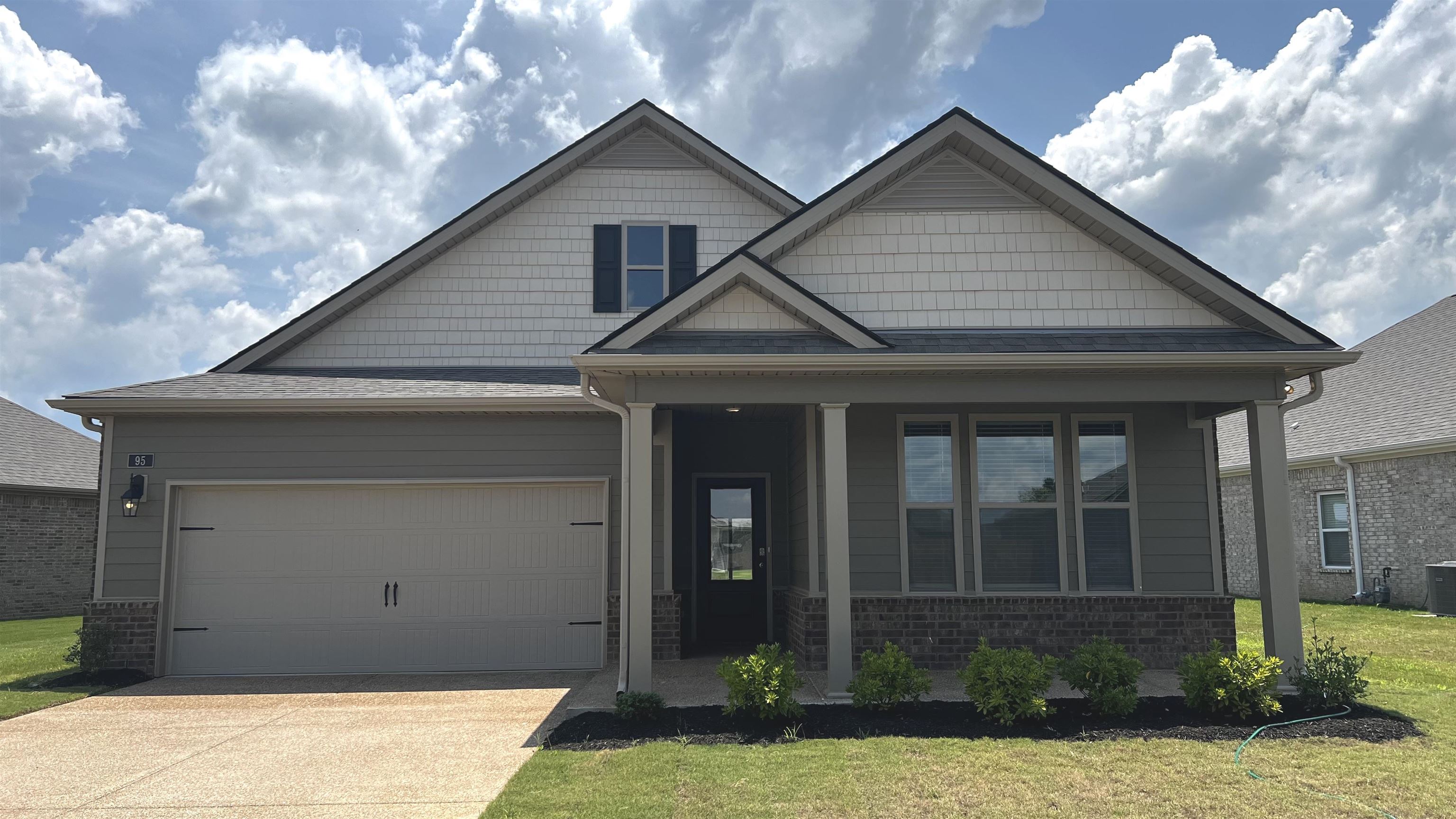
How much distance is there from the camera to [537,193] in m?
13.0

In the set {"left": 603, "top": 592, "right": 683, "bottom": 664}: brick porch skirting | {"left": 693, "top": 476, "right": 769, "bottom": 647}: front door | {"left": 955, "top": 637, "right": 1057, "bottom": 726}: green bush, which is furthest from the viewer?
{"left": 693, "top": 476, "right": 769, "bottom": 647}: front door

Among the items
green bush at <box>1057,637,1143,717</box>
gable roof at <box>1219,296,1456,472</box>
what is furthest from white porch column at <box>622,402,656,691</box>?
gable roof at <box>1219,296,1456,472</box>

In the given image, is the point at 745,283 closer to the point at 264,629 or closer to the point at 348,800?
the point at 348,800

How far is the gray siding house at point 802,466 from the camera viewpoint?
329 inches

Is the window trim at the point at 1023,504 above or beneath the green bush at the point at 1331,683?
above

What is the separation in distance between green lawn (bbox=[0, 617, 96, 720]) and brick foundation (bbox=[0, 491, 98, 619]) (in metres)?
0.98

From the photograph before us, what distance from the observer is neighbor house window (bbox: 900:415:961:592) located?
9.68 m

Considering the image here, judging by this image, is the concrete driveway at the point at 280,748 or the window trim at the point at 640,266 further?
the window trim at the point at 640,266

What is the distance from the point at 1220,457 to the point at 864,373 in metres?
16.2

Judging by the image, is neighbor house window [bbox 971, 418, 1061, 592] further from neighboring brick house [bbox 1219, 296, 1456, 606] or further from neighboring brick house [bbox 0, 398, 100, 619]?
neighboring brick house [bbox 0, 398, 100, 619]

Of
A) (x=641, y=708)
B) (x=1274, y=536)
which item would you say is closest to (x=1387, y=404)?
(x=1274, y=536)

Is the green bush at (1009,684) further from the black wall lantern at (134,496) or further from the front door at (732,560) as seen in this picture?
the black wall lantern at (134,496)

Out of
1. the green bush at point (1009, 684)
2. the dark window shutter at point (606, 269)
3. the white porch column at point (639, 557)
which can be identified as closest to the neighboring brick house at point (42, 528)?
the dark window shutter at point (606, 269)

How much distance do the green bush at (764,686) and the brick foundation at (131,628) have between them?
21.9ft
